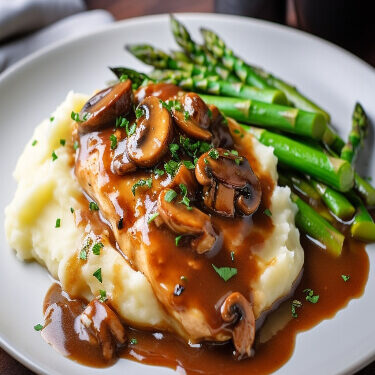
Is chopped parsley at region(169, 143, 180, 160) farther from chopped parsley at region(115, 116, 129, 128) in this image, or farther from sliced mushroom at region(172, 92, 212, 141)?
chopped parsley at region(115, 116, 129, 128)

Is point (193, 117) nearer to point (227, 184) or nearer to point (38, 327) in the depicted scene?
point (227, 184)

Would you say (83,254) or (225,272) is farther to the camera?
(83,254)

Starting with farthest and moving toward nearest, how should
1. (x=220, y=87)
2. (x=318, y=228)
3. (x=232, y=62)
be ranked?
(x=232, y=62) → (x=220, y=87) → (x=318, y=228)

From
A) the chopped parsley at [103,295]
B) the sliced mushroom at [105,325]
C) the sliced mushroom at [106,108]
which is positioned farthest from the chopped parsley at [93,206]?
the sliced mushroom at [105,325]

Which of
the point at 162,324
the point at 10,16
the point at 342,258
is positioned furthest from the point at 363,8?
the point at 162,324

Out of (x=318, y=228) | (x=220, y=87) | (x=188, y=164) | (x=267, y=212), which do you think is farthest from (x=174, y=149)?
(x=220, y=87)
